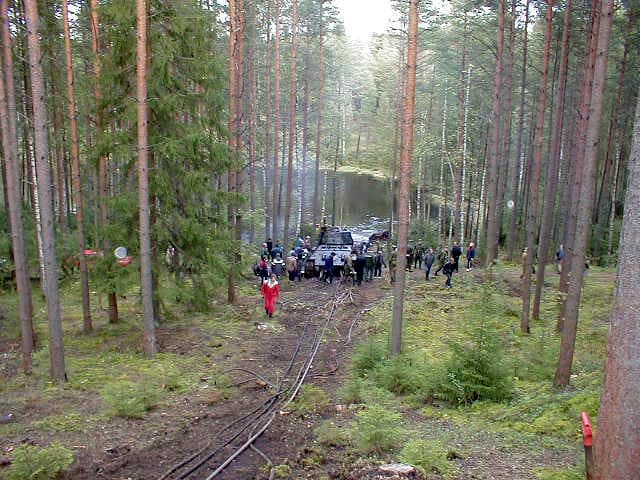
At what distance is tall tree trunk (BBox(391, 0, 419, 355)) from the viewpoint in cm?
1078

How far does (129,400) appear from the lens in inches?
345

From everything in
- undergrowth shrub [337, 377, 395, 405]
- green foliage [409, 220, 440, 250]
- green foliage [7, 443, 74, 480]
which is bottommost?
green foliage [409, 220, 440, 250]

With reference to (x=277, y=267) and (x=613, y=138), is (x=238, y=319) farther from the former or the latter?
(x=613, y=138)

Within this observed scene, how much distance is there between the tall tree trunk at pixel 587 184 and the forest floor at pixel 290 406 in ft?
2.19

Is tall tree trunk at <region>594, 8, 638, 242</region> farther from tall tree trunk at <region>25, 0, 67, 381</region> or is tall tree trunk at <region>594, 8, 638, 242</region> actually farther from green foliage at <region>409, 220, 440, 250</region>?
tall tree trunk at <region>25, 0, 67, 381</region>

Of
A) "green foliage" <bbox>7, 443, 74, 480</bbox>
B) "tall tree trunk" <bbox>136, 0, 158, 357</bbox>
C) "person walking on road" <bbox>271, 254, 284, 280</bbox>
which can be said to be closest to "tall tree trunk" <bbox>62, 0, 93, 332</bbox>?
"tall tree trunk" <bbox>136, 0, 158, 357</bbox>

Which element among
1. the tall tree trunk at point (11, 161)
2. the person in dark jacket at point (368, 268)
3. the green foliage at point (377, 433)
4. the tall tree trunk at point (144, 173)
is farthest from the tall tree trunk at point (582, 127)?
the tall tree trunk at point (11, 161)

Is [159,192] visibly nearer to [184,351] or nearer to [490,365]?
[184,351]

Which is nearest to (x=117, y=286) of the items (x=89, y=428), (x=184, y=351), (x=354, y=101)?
(x=184, y=351)

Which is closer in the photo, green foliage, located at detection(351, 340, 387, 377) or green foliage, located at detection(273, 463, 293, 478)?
green foliage, located at detection(273, 463, 293, 478)

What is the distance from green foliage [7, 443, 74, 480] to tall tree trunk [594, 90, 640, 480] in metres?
6.21

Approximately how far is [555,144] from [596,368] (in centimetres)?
739

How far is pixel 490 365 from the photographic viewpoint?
857 cm

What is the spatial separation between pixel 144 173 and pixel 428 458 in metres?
8.85
